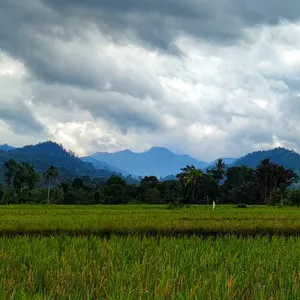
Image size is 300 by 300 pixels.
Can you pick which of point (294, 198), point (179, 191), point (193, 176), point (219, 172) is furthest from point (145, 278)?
point (219, 172)

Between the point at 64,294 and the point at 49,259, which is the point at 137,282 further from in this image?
the point at 49,259

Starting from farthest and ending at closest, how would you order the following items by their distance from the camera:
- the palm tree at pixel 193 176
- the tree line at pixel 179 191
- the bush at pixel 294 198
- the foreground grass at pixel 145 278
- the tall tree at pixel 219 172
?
1. the tall tree at pixel 219 172
2. the tree line at pixel 179 191
3. the palm tree at pixel 193 176
4. the bush at pixel 294 198
5. the foreground grass at pixel 145 278

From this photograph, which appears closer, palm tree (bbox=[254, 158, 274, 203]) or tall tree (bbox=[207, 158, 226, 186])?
palm tree (bbox=[254, 158, 274, 203])

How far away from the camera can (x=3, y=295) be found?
3.18 metres

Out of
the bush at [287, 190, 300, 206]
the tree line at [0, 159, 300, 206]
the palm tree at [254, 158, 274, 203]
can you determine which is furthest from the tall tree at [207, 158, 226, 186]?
the bush at [287, 190, 300, 206]

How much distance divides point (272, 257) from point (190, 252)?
1207 millimetres

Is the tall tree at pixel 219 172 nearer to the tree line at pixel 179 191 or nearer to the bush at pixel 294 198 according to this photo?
the tree line at pixel 179 191

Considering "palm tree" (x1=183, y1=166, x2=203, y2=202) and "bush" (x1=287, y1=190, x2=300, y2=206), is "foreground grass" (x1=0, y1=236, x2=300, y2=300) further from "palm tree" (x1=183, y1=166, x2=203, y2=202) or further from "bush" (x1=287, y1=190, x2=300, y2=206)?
"palm tree" (x1=183, y1=166, x2=203, y2=202)

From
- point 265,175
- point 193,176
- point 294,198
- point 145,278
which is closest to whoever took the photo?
point 145,278

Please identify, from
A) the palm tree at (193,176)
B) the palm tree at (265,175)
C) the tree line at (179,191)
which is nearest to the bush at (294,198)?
the tree line at (179,191)

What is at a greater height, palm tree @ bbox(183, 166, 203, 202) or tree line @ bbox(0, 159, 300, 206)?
palm tree @ bbox(183, 166, 203, 202)

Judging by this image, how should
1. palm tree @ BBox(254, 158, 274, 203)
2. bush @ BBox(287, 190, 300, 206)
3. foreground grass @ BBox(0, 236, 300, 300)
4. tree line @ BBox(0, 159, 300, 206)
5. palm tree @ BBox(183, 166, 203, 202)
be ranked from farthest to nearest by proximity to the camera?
palm tree @ BBox(254, 158, 274, 203)
tree line @ BBox(0, 159, 300, 206)
palm tree @ BBox(183, 166, 203, 202)
bush @ BBox(287, 190, 300, 206)
foreground grass @ BBox(0, 236, 300, 300)

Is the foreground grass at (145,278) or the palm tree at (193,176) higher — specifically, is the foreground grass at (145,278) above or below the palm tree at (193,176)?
below

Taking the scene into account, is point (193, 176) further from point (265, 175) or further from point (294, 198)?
point (294, 198)
